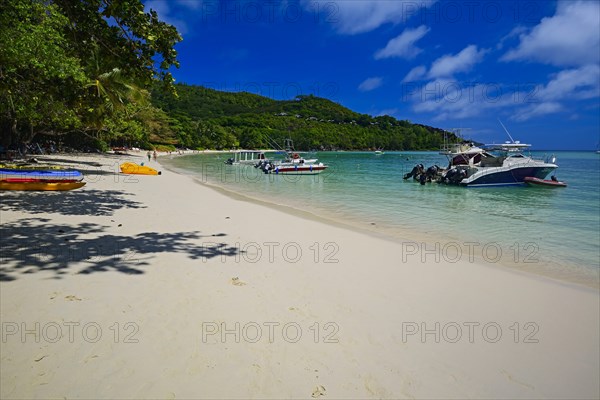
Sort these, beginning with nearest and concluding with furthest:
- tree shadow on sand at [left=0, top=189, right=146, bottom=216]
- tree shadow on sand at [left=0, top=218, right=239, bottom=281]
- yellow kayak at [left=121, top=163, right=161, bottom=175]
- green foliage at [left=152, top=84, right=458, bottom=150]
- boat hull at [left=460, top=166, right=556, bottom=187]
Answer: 1. tree shadow on sand at [left=0, top=218, right=239, bottom=281]
2. tree shadow on sand at [left=0, top=189, right=146, bottom=216]
3. yellow kayak at [left=121, top=163, right=161, bottom=175]
4. boat hull at [left=460, top=166, right=556, bottom=187]
5. green foliage at [left=152, top=84, right=458, bottom=150]

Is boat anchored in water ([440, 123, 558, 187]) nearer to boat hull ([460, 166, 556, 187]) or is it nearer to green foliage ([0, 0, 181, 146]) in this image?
boat hull ([460, 166, 556, 187])

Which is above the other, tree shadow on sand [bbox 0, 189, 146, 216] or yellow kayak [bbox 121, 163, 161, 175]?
yellow kayak [bbox 121, 163, 161, 175]

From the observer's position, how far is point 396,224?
12.6m

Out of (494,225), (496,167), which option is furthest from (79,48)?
(496,167)

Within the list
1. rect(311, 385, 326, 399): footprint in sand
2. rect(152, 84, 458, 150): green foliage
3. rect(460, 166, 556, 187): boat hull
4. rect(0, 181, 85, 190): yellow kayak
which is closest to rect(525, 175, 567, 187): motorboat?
rect(460, 166, 556, 187): boat hull

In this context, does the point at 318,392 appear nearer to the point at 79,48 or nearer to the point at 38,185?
the point at 79,48

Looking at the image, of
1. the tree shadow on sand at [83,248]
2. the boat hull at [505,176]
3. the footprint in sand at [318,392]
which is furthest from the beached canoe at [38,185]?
the boat hull at [505,176]

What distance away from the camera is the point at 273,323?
425 centimetres

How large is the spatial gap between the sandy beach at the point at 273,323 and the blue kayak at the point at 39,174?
8.04 m

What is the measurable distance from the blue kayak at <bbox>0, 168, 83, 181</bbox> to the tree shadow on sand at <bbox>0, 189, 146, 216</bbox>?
0.88 meters

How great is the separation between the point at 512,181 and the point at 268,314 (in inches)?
1329

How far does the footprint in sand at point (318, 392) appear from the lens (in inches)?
120

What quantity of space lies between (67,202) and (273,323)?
11.2 metres

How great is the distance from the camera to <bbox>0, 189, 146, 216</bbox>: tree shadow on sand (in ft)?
33.4
